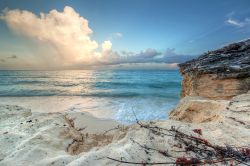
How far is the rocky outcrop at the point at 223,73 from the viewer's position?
5066 millimetres

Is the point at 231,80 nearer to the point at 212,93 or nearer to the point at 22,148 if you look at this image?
the point at 212,93

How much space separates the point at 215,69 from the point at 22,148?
5.31 m

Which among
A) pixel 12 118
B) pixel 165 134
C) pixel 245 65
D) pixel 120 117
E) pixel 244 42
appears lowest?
pixel 120 117

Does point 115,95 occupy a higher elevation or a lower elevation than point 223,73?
lower

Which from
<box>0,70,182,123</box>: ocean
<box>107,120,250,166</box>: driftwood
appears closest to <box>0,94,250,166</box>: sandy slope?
<box>107,120,250,166</box>: driftwood

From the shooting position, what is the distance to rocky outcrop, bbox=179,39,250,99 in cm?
507

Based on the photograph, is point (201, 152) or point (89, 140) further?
point (89, 140)

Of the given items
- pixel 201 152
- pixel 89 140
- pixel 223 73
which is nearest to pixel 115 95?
pixel 223 73

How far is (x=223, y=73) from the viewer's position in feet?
17.3

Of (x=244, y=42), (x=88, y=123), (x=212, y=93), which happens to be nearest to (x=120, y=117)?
(x=88, y=123)

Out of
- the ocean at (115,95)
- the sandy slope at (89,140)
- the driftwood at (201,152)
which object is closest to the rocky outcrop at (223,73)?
the sandy slope at (89,140)

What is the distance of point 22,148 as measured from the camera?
279 centimetres

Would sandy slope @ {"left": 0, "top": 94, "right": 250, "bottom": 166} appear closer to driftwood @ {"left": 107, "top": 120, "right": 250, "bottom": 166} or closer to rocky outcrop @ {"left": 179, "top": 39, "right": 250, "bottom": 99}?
driftwood @ {"left": 107, "top": 120, "right": 250, "bottom": 166}

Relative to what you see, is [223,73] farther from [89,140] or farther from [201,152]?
[89,140]
